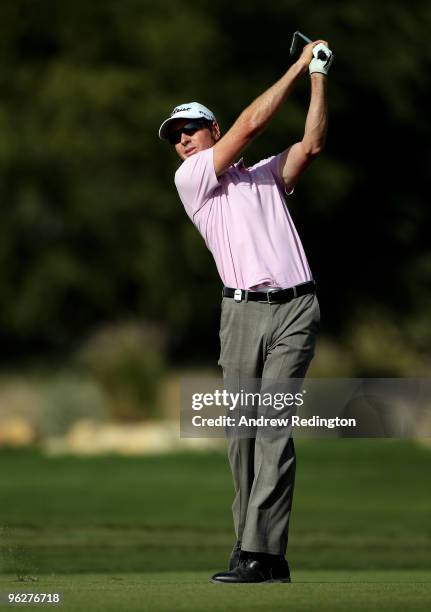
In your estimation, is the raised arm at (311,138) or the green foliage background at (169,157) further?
the green foliage background at (169,157)

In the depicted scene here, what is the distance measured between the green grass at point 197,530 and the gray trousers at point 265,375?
0.31m

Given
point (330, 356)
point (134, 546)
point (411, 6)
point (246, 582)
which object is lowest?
point (246, 582)

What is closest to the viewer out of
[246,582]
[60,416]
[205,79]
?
[246,582]

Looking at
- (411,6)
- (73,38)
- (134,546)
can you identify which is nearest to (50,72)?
(73,38)

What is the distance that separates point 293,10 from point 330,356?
9.73 meters

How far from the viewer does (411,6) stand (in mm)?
32875

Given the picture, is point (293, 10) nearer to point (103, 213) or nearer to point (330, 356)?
point (103, 213)

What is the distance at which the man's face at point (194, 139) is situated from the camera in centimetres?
652

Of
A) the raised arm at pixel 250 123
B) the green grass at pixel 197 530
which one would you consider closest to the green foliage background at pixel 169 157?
the green grass at pixel 197 530

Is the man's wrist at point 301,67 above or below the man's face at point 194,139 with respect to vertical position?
above

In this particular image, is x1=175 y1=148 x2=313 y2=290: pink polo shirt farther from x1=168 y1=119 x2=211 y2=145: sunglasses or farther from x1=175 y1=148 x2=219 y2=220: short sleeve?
x1=168 y1=119 x2=211 y2=145: sunglasses

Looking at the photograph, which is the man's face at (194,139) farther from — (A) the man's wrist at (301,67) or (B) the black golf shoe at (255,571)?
(B) the black golf shoe at (255,571)

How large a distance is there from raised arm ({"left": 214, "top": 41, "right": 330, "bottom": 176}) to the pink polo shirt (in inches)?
2.4

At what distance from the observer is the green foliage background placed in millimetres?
29875
